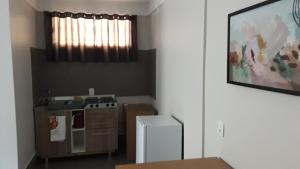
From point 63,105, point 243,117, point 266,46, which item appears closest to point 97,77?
point 63,105

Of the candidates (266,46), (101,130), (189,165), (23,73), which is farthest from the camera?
(101,130)

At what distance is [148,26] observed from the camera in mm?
4871

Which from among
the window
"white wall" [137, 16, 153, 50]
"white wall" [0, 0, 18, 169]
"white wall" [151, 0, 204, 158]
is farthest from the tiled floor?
"white wall" [137, 16, 153, 50]

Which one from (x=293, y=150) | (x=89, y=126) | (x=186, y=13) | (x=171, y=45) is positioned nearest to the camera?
(x=293, y=150)

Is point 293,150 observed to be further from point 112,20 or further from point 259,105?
point 112,20

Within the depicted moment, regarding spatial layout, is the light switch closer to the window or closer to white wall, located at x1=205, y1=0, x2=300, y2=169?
white wall, located at x1=205, y1=0, x2=300, y2=169

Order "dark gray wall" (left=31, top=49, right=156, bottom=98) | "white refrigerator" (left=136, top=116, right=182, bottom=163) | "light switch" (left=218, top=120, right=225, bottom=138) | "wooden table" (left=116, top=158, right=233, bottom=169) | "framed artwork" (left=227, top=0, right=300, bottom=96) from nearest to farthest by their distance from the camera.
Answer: "framed artwork" (left=227, top=0, right=300, bottom=96), "wooden table" (left=116, top=158, right=233, bottom=169), "light switch" (left=218, top=120, right=225, bottom=138), "white refrigerator" (left=136, top=116, right=182, bottom=163), "dark gray wall" (left=31, top=49, right=156, bottom=98)

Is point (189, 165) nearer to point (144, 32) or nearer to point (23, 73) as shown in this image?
point (23, 73)

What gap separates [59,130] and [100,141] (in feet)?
2.21

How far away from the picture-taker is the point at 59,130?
3.95m

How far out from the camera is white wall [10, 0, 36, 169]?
10.3ft

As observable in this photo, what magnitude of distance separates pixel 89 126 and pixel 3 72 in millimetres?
1563

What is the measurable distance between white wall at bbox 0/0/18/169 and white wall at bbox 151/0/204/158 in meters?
1.98

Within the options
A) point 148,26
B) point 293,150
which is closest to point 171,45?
point 148,26
